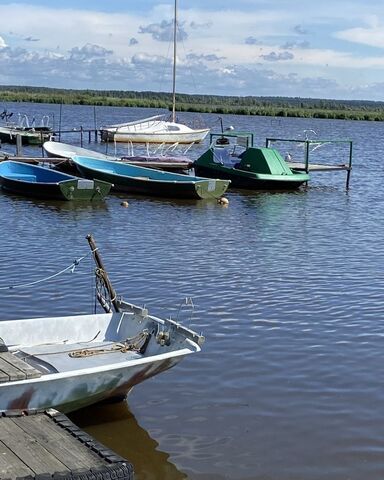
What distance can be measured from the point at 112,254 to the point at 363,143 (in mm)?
53332

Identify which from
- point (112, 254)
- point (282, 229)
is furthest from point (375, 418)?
point (282, 229)

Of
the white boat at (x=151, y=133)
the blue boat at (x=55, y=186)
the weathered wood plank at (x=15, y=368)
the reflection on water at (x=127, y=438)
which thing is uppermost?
the white boat at (x=151, y=133)

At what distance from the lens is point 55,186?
25.5 m

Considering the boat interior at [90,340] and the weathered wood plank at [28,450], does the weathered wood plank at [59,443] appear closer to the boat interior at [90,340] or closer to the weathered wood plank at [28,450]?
the weathered wood plank at [28,450]

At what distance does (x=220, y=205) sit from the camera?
27219mm

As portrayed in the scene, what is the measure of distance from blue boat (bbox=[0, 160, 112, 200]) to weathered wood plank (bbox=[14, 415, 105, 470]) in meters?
18.2

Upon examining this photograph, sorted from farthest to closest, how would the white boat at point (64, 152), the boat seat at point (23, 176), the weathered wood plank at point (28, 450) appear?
1. the white boat at point (64, 152)
2. the boat seat at point (23, 176)
3. the weathered wood plank at point (28, 450)

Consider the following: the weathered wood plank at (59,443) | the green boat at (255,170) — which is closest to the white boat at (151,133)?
the green boat at (255,170)

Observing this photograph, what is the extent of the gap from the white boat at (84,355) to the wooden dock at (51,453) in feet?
1.20

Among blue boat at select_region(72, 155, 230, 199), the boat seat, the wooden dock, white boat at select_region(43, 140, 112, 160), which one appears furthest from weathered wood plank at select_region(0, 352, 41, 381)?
white boat at select_region(43, 140, 112, 160)

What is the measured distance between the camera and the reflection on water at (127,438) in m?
7.97

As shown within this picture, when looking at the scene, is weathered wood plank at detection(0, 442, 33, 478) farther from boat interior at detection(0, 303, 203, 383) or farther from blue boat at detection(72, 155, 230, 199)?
blue boat at detection(72, 155, 230, 199)

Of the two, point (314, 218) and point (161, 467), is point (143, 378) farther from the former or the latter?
point (314, 218)

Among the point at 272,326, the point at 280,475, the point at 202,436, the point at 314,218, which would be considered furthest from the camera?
the point at 314,218
